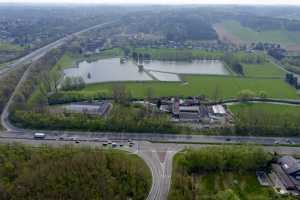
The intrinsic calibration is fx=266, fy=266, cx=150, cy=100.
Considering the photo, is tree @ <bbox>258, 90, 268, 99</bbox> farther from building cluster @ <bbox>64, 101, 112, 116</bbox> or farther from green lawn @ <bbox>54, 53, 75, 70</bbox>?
green lawn @ <bbox>54, 53, 75, 70</bbox>

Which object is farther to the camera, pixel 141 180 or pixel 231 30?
pixel 231 30

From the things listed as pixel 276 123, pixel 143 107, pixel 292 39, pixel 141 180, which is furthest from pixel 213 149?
pixel 292 39

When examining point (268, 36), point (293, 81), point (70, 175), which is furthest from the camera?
point (268, 36)

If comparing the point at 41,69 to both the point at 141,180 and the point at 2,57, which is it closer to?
the point at 2,57

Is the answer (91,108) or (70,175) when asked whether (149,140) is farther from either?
(91,108)

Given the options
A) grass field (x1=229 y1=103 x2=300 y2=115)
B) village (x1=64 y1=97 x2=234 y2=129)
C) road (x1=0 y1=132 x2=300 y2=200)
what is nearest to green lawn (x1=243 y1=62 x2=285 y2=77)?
grass field (x1=229 y1=103 x2=300 y2=115)

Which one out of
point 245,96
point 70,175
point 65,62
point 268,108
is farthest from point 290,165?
point 65,62

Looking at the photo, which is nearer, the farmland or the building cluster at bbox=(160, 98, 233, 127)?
the farmland
